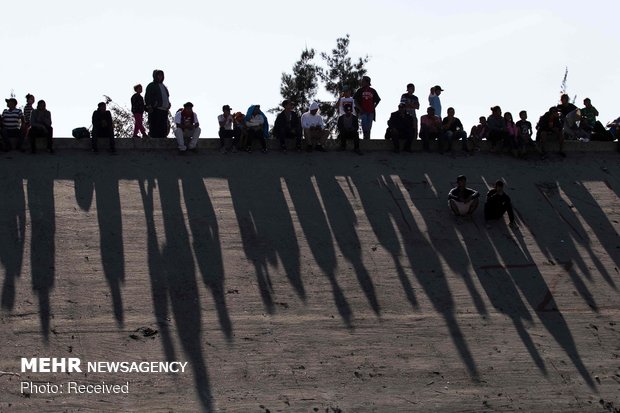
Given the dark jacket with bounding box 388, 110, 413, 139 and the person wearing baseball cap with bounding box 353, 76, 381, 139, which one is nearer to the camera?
the dark jacket with bounding box 388, 110, 413, 139

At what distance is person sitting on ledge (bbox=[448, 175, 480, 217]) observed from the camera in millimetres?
23234

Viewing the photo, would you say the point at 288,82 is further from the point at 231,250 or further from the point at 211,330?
the point at 211,330

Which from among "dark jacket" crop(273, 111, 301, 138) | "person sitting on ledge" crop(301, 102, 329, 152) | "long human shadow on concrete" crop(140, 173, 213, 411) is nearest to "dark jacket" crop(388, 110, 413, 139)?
"person sitting on ledge" crop(301, 102, 329, 152)

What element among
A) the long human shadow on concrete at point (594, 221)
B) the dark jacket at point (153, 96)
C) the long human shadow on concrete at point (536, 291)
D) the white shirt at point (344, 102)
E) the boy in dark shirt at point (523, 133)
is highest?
the dark jacket at point (153, 96)

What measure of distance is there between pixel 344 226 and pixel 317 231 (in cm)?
57

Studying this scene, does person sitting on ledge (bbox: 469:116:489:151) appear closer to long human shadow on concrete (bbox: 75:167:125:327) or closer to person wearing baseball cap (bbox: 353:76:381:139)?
person wearing baseball cap (bbox: 353:76:381:139)

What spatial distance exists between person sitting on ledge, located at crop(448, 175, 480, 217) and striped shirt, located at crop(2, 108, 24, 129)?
829 centimetres

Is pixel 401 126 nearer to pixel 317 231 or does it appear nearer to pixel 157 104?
pixel 317 231

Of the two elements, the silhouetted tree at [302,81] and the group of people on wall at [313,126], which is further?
the silhouetted tree at [302,81]

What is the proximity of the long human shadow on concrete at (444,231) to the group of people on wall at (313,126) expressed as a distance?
176cm

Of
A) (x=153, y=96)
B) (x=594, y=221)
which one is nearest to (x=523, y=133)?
(x=594, y=221)

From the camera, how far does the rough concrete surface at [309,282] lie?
58.9ft

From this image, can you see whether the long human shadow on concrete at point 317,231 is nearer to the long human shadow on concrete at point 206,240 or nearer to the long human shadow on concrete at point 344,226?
the long human shadow on concrete at point 344,226

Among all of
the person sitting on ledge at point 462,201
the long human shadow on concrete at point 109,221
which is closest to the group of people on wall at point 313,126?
the long human shadow on concrete at point 109,221
